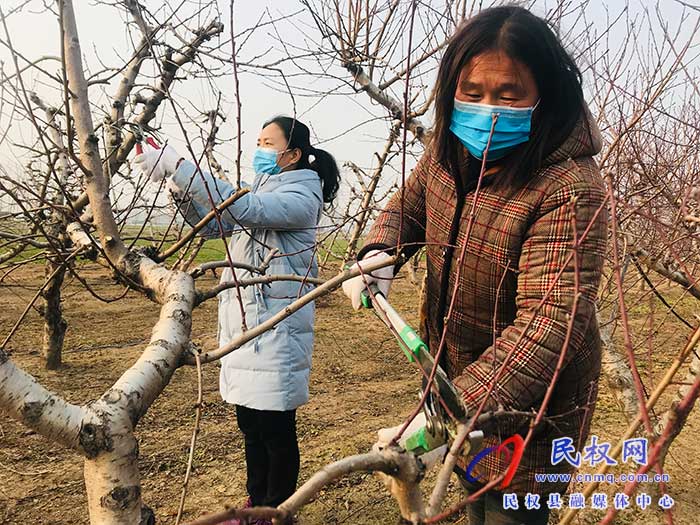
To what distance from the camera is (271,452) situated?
2.24 meters

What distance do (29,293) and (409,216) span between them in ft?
32.2

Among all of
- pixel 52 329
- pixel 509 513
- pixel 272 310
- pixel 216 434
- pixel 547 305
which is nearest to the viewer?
pixel 547 305

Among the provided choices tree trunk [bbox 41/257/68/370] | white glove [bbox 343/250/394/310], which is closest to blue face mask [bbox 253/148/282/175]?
white glove [bbox 343/250/394/310]

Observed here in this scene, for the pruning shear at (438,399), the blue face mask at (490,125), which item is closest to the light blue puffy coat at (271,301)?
the blue face mask at (490,125)

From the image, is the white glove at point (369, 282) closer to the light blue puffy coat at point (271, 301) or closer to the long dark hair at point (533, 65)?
the long dark hair at point (533, 65)

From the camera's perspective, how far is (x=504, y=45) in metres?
1.26

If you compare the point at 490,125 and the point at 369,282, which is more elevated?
the point at 490,125

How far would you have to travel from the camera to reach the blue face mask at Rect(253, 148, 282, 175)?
2.32 metres

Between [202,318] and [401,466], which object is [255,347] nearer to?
[401,466]

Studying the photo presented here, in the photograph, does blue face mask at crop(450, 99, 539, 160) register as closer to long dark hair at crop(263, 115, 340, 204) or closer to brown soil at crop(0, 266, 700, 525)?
brown soil at crop(0, 266, 700, 525)

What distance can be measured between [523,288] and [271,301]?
127cm

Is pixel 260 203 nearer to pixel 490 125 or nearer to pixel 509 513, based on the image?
pixel 490 125

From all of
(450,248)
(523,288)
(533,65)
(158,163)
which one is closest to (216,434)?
(158,163)

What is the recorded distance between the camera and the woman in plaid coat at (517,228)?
1.13 meters
